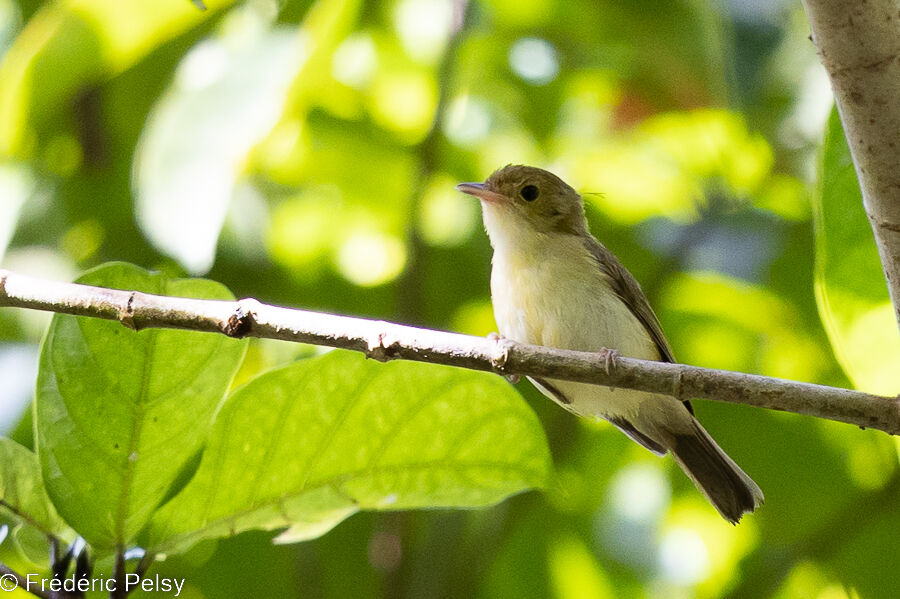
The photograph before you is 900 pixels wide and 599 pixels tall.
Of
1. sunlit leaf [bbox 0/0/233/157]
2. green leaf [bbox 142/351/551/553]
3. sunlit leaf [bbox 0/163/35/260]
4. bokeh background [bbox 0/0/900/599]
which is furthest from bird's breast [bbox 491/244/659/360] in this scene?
sunlit leaf [bbox 0/163/35/260]

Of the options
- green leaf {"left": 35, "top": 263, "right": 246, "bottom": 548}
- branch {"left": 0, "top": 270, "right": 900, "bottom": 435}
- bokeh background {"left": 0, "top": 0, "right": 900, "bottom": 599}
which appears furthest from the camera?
bokeh background {"left": 0, "top": 0, "right": 900, "bottom": 599}

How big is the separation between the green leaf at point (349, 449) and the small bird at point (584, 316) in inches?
32.5

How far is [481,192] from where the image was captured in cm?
319

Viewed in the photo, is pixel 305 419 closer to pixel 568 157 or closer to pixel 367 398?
pixel 367 398

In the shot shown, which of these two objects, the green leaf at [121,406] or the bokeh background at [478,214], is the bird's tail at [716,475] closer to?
the bokeh background at [478,214]

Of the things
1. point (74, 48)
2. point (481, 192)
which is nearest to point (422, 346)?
point (74, 48)

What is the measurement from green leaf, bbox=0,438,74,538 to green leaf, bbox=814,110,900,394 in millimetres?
1644

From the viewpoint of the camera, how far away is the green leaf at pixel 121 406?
5.92 ft

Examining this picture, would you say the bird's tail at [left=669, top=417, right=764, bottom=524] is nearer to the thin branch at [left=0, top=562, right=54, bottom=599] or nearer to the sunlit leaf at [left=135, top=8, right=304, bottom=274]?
the sunlit leaf at [left=135, top=8, right=304, bottom=274]

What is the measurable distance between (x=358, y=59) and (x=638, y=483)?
2076 mm

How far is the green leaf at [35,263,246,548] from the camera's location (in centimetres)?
181

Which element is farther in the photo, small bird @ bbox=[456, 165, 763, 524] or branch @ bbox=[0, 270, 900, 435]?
small bird @ bbox=[456, 165, 763, 524]

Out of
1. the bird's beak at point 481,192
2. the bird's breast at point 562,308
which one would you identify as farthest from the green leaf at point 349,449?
the bird's beak at point 481,192

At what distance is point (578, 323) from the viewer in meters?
3.07
